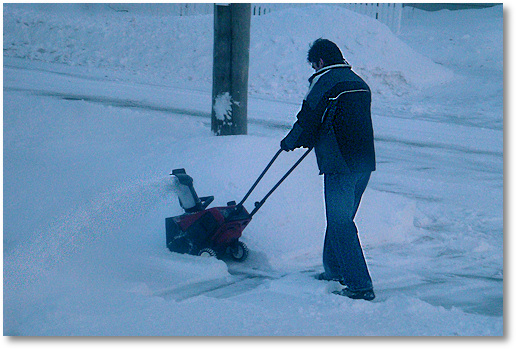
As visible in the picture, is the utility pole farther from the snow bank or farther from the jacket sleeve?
the snow bank

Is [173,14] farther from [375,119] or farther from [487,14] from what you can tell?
[487,14]

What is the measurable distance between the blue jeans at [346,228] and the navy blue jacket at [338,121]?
0.09 metres

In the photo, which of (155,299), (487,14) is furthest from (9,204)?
(487,14)

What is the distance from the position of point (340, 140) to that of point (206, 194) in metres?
1.69

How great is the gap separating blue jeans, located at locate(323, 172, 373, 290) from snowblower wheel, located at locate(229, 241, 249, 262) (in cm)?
82

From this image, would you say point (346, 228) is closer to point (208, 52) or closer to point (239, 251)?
point (239, 251)

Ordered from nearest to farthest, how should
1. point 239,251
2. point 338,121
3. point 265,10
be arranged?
point 338,121 → point 239,251 → point 265,10

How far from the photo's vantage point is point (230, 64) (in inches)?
226

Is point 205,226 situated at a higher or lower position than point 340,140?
lower

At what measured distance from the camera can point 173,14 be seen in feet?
31.0

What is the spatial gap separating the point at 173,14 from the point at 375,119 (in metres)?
3.40

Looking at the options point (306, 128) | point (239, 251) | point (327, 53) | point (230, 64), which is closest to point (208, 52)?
point (230, 64)

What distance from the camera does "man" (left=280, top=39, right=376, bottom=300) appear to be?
3.69 meters

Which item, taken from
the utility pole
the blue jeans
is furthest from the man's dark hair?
the utility pole
